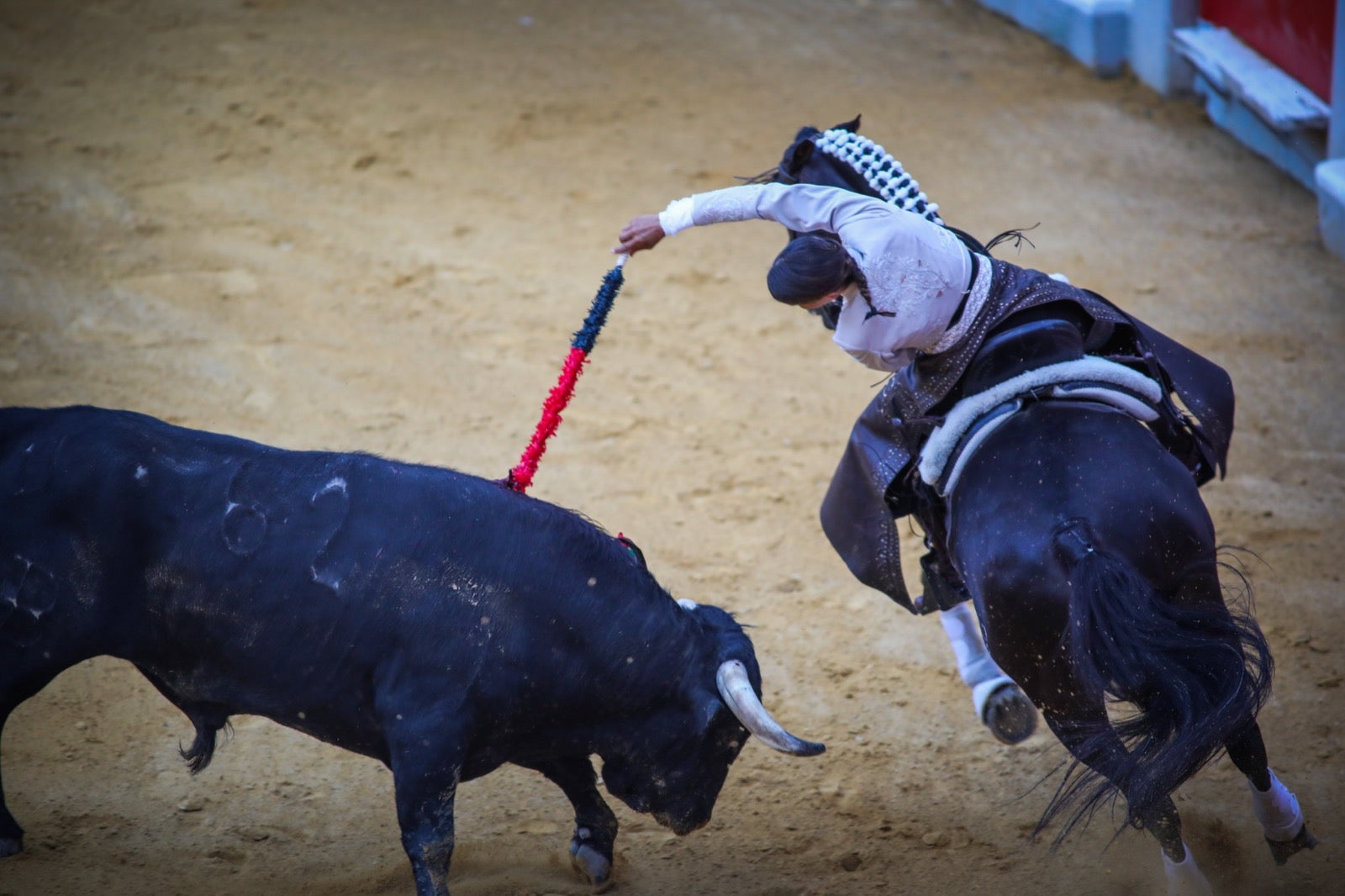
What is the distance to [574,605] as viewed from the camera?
10.3ft

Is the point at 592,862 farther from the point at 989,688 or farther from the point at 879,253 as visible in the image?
the point at 879,253

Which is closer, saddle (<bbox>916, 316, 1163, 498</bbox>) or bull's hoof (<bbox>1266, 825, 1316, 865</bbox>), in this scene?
saddle (<bbox>916, 316, 1163, 498</bbox>)

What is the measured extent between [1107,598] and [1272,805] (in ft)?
3.44

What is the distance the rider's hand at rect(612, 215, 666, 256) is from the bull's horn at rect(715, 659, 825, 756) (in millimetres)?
1214

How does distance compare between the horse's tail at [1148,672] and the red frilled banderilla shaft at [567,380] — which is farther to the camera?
the red frilled banderilla shaft at [567,380]

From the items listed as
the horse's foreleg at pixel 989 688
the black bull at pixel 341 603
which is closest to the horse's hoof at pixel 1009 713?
the horse's foreleg at pixel 989 688

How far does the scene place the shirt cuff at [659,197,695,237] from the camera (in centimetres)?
353

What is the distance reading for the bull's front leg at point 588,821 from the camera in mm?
3555

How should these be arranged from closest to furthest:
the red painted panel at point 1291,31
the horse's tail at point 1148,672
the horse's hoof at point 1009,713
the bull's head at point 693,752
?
the horse's tail at point 1148,672
the bull's head at point 693,752
the horse's hoof at point 1009,713
the red painted panel at point 1291,31

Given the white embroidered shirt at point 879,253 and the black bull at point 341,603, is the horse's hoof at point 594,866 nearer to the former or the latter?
the black bull at point 341,603

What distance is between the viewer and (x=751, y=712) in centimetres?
304

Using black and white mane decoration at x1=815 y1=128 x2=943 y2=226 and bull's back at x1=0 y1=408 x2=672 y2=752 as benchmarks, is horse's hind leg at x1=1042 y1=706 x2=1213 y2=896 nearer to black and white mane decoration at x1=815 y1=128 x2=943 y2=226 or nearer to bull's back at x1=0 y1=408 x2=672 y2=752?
bull's back at x1=0 y1=408 x2=672 y2=752

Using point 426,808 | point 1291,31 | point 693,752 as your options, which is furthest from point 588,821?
point 1291,31

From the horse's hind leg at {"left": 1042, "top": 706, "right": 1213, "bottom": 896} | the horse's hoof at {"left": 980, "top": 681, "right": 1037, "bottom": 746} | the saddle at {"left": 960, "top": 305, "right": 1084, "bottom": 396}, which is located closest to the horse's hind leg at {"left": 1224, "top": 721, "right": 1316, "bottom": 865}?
the horse's hind leg at {"left": 1042, "top": 706, "right": 1213, "bottom": 896}
